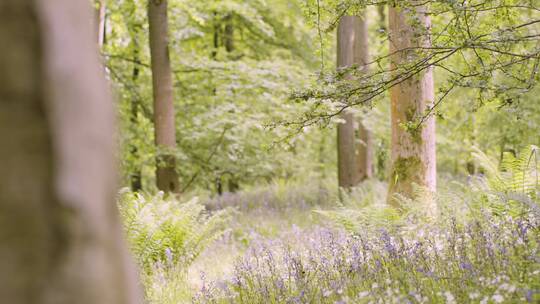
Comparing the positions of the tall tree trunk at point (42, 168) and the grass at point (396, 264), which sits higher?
the tall tree trunk at point (42, 168)

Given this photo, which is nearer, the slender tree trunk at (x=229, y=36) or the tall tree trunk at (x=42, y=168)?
the tall tree trunk at (x=42, y=168)

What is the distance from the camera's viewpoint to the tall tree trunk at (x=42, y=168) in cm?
110

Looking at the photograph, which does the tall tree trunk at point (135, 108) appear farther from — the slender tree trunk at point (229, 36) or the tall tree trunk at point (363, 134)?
the tall tree trunk at point (363, 134)

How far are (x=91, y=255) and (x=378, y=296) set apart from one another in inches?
101

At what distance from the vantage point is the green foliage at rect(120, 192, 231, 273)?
21.6 ft

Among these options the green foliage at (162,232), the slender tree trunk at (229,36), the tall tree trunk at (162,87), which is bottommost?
the green foliage at (162,232)

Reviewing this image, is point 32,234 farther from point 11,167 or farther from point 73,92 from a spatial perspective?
point 73,92

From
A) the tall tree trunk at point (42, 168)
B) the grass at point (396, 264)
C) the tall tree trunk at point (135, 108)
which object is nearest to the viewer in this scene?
the tall tree trunk at point (42, 168)

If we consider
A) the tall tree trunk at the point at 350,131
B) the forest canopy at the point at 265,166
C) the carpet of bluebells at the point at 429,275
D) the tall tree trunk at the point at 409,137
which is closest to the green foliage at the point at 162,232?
the forest canopy at the point at 265,166

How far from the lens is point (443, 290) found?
323 centimetres

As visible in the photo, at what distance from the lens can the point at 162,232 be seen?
7.05m

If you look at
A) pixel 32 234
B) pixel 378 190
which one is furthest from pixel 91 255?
pixel 378 190

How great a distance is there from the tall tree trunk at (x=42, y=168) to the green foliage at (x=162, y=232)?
5351 millimetres

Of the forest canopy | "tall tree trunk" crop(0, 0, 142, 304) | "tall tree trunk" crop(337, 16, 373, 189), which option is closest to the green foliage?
the forest canopy
